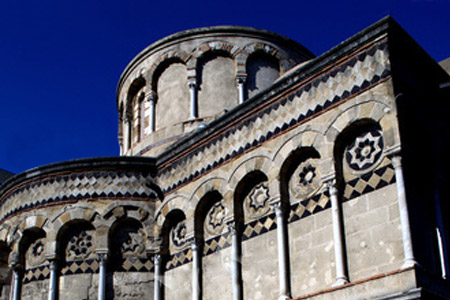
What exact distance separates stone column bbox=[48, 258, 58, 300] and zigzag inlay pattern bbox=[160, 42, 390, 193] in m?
2.82

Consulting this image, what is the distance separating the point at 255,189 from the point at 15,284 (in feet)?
20.3

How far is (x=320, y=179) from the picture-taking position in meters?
11.0

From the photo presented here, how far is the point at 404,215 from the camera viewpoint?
30.9ft

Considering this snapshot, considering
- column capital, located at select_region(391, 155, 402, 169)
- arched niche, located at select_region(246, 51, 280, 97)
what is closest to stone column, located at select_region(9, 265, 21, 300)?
arched niche, located at select_region(246, 51, 280, 97)

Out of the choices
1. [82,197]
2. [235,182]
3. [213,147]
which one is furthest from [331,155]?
[82,197]

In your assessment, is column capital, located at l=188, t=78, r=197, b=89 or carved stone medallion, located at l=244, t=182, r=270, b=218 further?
column capital, located at l=188, t=78, r=197, b=89

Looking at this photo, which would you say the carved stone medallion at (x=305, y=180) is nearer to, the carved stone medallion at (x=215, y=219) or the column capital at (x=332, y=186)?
the column capital at (x=332, y=186)

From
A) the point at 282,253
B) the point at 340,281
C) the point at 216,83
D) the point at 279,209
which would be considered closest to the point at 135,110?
the point at 216,83

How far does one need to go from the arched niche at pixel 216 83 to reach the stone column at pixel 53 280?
506 cm

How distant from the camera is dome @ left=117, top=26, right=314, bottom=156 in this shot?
16.8 m

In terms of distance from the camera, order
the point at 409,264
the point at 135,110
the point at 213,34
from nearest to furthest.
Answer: the point at 409,264, the point at 213,34, the point at 135,110

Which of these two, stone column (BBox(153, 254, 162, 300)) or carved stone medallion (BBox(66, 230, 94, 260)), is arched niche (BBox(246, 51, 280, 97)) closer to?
stone column (BBox(153, 254, 162, 300))

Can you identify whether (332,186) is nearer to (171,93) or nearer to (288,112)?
(288,112)

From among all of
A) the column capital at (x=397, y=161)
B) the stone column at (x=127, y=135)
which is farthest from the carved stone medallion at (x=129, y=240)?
the column capital at (x=397, y=161)
